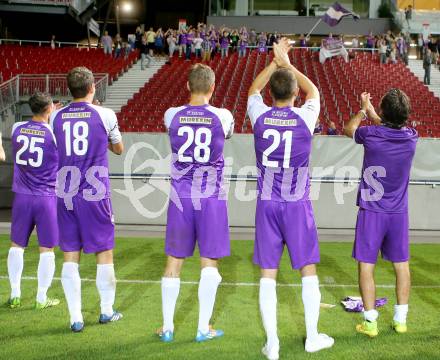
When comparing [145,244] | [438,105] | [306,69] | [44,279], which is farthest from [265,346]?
[306,69]

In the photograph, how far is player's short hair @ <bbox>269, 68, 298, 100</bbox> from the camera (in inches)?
194

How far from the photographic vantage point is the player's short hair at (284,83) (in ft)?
16.2

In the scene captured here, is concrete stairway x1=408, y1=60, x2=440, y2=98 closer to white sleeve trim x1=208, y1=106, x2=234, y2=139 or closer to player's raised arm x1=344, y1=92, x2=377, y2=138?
player's raised arm x1=344, y1=92, x2=377, y2=138

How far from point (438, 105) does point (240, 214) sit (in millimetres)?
10803

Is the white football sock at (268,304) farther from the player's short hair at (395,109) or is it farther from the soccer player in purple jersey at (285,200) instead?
the player's short hair at (395,109)

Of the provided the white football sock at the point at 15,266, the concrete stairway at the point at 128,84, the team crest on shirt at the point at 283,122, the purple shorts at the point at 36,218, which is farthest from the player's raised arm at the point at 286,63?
the concrete stairway at the point at 128,84

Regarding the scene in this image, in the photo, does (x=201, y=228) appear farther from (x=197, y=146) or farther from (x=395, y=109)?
(x=395, y=109)

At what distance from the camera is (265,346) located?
5.01 meters

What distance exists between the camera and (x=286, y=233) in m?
4.98

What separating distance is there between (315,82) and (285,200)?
18360 mm

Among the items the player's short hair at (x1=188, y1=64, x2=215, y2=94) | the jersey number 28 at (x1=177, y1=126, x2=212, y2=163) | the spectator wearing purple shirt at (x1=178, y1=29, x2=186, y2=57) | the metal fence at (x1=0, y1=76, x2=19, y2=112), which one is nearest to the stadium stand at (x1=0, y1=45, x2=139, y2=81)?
the spectator wearing purple shirt at (x1=178, y1=29, x2=186, y2=57)

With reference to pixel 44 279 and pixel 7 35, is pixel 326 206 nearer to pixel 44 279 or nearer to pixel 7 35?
pixel 44 279

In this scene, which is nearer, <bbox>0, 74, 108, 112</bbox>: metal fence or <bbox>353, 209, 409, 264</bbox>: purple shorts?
<bbox>353, 209, 409, 264</bbox>: purple shorts

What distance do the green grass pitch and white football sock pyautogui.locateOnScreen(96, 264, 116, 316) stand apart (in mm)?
172
